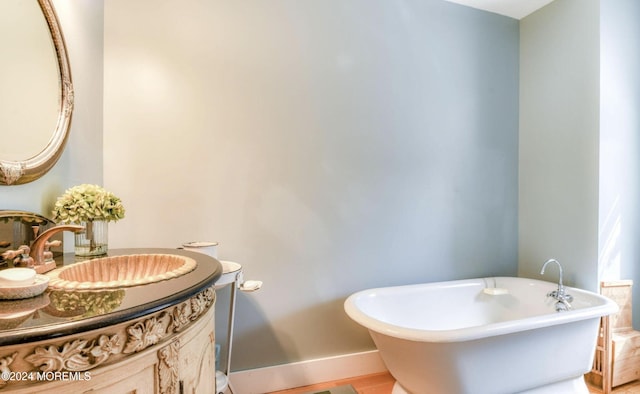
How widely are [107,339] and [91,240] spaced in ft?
2.58

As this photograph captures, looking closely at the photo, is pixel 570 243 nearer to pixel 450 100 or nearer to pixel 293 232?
pixel 450 100

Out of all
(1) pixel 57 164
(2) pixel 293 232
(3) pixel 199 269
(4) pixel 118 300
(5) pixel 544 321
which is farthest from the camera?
(2) pixel 293 232

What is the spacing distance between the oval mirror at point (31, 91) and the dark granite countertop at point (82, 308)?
536 millimetres

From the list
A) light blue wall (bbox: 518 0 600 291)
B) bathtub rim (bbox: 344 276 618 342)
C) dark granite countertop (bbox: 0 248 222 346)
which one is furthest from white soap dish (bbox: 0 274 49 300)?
light blue wall (bbox: 518 0 600 291)

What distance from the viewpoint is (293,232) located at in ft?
6.67

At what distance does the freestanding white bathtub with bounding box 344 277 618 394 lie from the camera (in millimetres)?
1438

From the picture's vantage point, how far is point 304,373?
2.02m

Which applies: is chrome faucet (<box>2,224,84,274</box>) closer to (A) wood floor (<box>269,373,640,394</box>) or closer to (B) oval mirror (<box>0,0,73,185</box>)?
(B) oval mirror (<box>0,0,73,185</box>)

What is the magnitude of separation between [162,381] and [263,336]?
137 centimetres

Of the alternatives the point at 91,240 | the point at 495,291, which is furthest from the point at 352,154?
the point at 91,240

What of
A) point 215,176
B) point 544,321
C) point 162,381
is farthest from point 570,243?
point 162,381

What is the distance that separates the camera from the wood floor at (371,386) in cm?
196

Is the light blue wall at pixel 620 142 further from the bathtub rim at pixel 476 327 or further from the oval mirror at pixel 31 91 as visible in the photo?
the oval mirror at pixel 31 91

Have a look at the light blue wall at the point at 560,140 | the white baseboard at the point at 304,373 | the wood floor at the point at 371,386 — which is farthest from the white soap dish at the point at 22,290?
the light blue wall at the point at 560,140
